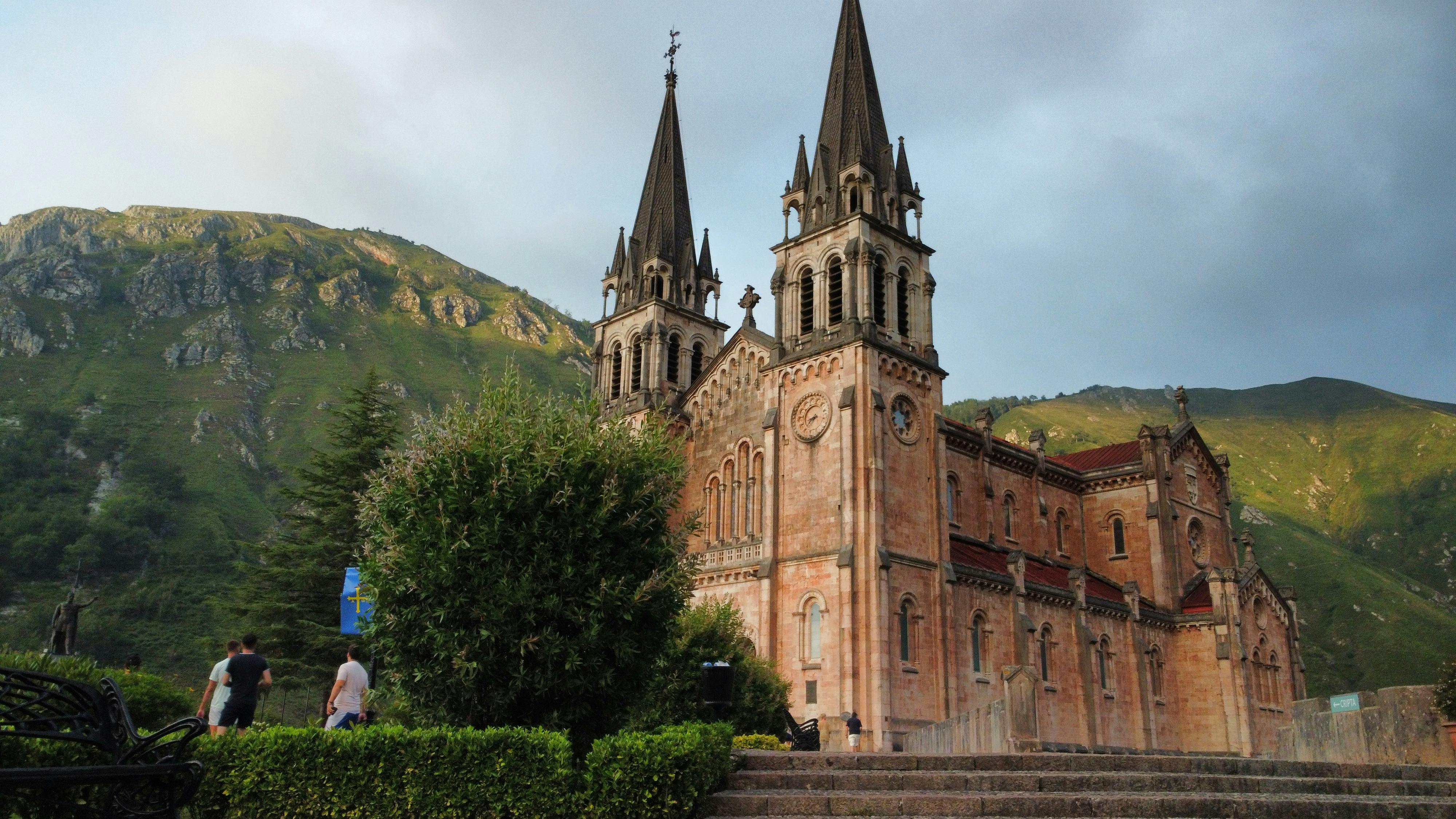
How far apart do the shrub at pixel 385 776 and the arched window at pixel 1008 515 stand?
34.1 metres

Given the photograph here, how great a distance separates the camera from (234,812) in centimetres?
1197

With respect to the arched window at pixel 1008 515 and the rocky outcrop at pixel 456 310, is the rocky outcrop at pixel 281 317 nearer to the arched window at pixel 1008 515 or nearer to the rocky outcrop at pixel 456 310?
the rocky outcrop at pixel 456 310

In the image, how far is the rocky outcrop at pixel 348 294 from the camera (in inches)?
6083

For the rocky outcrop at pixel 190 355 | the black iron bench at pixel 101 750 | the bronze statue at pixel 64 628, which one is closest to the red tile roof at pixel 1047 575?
the bronze statue at pixel 64 628

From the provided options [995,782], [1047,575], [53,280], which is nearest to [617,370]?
[1047,575]

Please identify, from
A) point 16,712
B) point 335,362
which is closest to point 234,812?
point 16,712

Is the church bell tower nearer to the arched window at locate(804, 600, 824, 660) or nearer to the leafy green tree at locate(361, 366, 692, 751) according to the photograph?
the arched window at locate(804, 600, 824, 660)

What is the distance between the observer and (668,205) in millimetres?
48094

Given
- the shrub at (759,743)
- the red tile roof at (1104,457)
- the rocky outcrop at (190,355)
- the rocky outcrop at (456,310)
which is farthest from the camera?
the rocky outcrop at (456,310)

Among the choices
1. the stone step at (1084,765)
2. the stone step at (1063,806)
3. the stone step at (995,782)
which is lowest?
the stone step at (1063,806)

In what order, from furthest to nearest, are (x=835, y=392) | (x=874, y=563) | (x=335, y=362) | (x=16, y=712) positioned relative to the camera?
1. (x=335, y=362)
2. (x=835, y=392)
3. (x=874, y=563)
4. (x=16, y=712)

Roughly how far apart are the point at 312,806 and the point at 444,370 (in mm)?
134435

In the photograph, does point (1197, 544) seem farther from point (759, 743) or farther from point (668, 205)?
point (759, 743)

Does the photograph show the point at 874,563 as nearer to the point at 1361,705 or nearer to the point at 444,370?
the point at 1361,705
